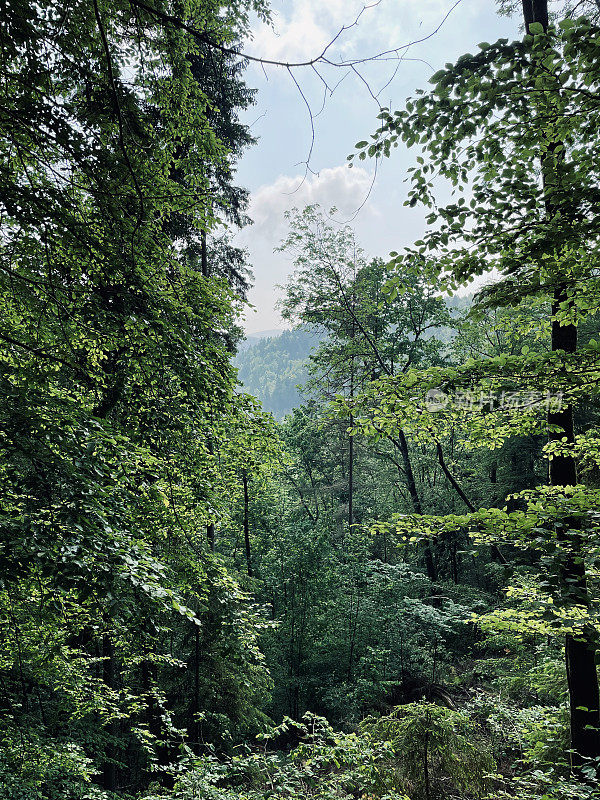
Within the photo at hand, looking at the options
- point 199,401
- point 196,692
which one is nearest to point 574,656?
point 199,401

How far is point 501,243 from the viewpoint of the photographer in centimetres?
282

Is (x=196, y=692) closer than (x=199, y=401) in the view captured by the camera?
No

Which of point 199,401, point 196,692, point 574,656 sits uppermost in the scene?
point 199,401

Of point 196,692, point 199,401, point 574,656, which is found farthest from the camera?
point 196,692

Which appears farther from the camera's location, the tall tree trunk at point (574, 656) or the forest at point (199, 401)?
the tall tree trunk at point (574, 656)

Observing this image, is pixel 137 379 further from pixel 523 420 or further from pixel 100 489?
pixel 523 420

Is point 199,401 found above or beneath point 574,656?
above

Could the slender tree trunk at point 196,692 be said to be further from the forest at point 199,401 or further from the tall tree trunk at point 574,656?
the tall tree trunk at point 574,656

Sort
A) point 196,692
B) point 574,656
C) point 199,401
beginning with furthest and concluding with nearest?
point 196,692 → point 199,401 → point 574,656

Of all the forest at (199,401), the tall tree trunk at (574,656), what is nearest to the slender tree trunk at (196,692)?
the forest at (199,401)

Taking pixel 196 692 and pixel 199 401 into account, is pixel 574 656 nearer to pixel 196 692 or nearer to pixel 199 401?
pixel 199 401

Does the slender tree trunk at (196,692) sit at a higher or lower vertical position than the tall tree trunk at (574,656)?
lower

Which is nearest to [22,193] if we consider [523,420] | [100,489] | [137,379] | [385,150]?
[137,379]

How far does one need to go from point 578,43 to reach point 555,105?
0.83ft
